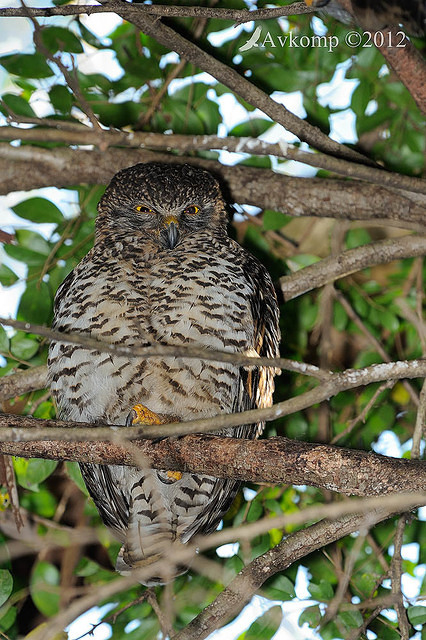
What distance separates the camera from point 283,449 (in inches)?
87.5

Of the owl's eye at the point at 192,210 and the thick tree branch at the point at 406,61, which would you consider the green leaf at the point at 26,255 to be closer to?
the owl's eye at the point at 192,210

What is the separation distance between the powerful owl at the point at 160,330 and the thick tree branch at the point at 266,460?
45 cm

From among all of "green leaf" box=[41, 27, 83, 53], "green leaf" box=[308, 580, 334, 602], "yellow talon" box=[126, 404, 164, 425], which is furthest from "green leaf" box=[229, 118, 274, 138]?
"green leaf" box=[308, 580, 334, 602]

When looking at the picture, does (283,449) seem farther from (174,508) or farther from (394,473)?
(174,508)

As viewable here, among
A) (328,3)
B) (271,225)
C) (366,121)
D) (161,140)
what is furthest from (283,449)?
(366,121)

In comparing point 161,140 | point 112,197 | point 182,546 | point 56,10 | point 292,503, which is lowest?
point 292,503

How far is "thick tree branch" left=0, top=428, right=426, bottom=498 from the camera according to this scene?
6.88ft

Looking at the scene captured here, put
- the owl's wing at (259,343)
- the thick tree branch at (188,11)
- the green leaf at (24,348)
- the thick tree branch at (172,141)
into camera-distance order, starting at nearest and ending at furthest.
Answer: the thick tree branch at (172,141) → the thick tree branch at (188,11) → the owl's wing at (259,343) → the green leaf at (24,348)

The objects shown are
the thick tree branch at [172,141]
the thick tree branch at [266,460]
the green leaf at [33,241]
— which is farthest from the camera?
the green leaf at [33,241]

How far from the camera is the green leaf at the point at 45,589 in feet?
10.9

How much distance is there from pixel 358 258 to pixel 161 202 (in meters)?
1.04

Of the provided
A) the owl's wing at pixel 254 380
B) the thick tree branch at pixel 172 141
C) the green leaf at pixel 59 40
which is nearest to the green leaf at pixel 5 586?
the owl's wing at pixel 254 380

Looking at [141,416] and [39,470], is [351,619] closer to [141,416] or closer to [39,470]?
[141,416]

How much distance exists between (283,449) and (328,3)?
141 cm
